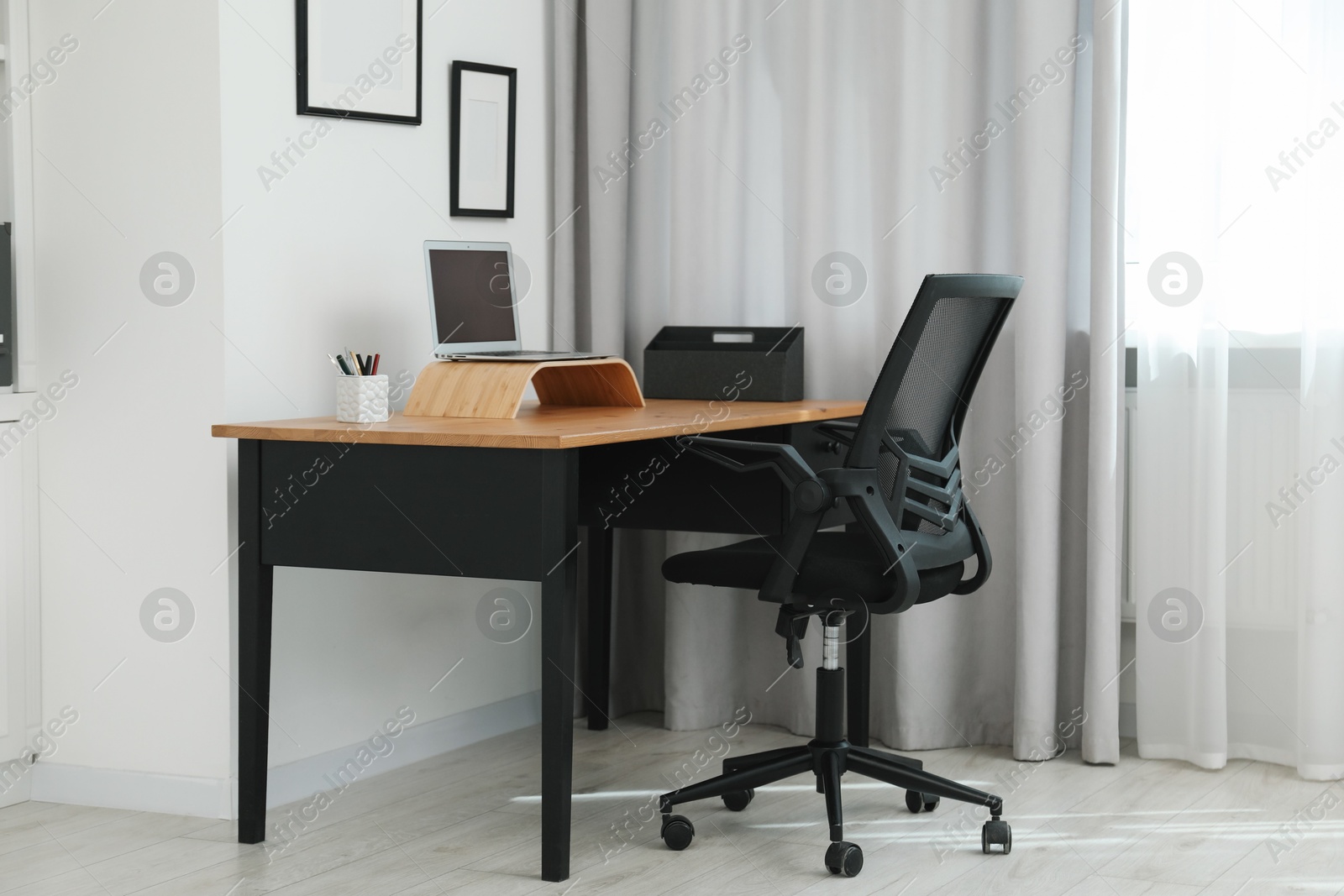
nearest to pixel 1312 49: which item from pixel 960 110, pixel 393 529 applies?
pixel 960 110

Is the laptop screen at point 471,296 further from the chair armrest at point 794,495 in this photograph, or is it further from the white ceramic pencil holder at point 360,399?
the chair armrest at point 794,495

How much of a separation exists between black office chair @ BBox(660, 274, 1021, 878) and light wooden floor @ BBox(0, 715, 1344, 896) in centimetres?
9

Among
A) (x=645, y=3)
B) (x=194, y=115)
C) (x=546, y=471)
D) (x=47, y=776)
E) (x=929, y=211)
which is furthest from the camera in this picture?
(x=645, y=3)

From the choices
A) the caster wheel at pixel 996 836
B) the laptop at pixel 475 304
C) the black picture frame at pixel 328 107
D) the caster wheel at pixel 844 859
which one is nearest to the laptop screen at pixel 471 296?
the laptop at pixel 475 304

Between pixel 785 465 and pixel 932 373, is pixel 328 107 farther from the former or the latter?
pixel 932 373

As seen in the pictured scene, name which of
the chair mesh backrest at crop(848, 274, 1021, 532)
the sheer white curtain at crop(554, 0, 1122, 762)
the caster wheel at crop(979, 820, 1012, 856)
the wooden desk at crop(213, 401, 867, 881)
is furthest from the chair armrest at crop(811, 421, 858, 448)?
the caster wheel at crop(979, 820, 1012, 856)

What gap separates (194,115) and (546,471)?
3.34 ft

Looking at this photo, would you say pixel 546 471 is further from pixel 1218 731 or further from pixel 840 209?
pixel 1218 731

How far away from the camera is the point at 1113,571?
3.10 metres

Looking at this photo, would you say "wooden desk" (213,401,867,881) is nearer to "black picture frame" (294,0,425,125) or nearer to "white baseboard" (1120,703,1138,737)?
"black picture frame" (294,0,425,125)

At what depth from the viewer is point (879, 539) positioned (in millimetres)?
2402

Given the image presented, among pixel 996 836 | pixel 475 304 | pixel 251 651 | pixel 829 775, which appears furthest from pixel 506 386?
pixel 996 836

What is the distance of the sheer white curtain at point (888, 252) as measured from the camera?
3.13 metres

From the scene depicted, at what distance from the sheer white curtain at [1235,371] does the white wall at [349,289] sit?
1.44 m
